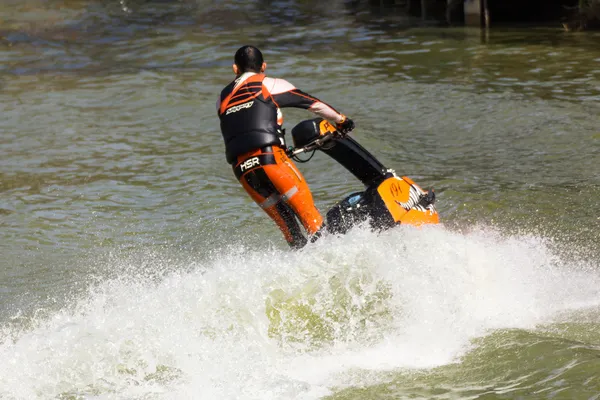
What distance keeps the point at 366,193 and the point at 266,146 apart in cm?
92

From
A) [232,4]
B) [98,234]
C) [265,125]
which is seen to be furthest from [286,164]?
[232,4]

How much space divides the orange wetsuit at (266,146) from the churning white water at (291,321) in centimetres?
36

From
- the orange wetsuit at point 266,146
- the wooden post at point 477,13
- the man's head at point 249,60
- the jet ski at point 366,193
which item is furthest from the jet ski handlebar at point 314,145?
the wooden post at point 477,13

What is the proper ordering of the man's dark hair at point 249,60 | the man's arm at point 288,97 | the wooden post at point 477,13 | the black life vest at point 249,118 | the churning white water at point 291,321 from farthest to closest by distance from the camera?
the wooden post at point 477,13, the man's dark hair at point 249,60, the man's arm at point 288,97, the black life vest at point 249,118, the churning white water at point 291,321

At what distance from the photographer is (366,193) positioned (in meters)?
7.10

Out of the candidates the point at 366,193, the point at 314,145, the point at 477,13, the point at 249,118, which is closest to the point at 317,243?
the point at 366,193

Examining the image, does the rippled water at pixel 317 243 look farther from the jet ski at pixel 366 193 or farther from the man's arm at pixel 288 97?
the man's arm at pixel 288 97

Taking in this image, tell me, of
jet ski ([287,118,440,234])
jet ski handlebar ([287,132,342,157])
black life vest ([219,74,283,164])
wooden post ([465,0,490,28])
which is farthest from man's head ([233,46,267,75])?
wooden post ([465,0,490,28])

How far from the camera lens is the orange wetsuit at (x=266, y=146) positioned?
6.81 metres

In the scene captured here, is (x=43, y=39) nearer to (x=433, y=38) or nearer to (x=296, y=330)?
(x=433, y=38)

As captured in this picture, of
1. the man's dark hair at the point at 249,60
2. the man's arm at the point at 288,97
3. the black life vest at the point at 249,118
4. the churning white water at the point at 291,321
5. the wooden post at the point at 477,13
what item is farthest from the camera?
the wooden post at the point at 477,13

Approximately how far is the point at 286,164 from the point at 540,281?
2.31m

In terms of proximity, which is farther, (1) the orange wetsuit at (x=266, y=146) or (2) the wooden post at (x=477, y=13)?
(2) the wooden post at (x=477, y=13)

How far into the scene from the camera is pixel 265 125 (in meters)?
6.82
